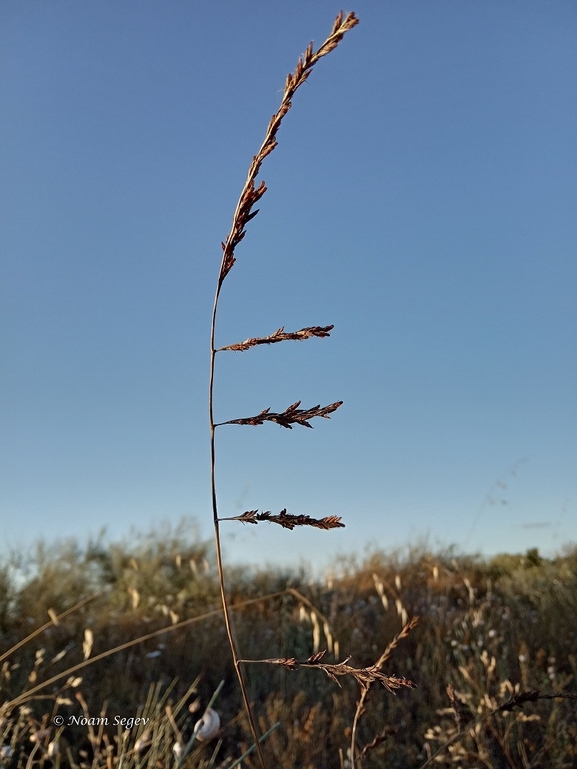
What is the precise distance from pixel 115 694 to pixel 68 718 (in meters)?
0.52

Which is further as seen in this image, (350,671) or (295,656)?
(295,656)

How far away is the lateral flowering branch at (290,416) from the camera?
35.5 inches

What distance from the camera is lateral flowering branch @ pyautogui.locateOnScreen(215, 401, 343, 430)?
2.96 ft

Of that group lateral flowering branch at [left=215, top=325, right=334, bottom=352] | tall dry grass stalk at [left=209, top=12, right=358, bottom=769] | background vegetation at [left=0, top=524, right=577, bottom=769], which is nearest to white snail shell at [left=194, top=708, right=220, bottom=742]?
background vegetation at [left=0, top=524, right=577, bottom=769]

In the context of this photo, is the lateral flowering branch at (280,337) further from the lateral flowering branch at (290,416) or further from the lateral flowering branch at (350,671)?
the lateral flowering branch at (350,671)

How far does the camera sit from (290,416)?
0.91 metres

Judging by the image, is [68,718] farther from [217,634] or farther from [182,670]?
[217,634]

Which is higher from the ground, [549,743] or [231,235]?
[231,235]

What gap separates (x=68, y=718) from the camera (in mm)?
3936

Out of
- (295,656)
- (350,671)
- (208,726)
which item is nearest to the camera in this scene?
(350,671)

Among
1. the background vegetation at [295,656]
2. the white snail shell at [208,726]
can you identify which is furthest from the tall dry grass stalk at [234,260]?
the white snail shell at [208,726]

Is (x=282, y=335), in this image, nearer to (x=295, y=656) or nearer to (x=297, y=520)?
(x=297, y=520)

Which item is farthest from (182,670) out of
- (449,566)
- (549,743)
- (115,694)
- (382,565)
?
(449,566)

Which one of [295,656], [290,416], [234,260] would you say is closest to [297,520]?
[290,416]
